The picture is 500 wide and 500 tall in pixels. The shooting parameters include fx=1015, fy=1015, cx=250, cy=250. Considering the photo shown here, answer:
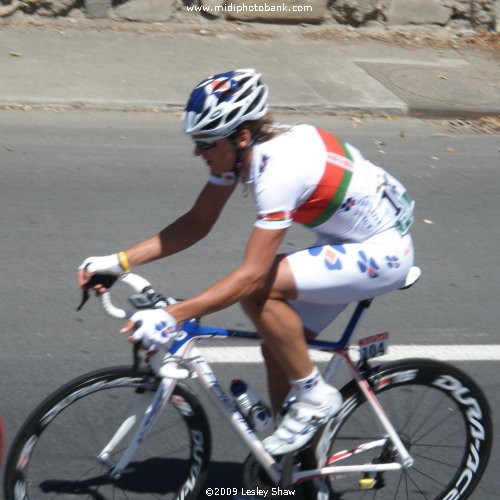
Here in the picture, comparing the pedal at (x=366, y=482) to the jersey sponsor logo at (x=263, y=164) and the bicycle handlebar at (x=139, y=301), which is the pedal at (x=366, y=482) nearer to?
the bicycle handlebar at (x=139, y=301)

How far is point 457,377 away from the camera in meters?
3.98

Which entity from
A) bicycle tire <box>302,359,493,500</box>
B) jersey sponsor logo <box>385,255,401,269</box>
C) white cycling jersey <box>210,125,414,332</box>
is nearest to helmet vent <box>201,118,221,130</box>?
white cycling jersey <box>210,125,414,332</box>

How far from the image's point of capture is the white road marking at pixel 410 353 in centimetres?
536

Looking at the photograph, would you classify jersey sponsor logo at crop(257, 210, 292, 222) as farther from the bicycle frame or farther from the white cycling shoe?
the white cycling shoe

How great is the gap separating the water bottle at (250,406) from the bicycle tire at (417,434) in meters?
0.22

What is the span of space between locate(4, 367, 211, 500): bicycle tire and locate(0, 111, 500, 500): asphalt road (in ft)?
1.16

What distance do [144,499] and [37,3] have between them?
29.1ft

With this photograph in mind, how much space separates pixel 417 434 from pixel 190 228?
129 cm

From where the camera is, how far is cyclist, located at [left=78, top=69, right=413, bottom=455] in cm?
344

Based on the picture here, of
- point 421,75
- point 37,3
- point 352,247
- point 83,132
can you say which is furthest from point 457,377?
point 37,3

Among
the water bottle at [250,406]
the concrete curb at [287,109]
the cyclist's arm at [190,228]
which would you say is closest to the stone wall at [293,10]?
the concrete curb at [287,109]

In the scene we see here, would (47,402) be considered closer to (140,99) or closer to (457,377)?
(457,377)

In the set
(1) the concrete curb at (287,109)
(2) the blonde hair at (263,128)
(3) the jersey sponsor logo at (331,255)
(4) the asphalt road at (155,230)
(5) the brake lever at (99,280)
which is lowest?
(1) the concrete curb at (287,109)

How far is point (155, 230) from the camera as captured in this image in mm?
6969
